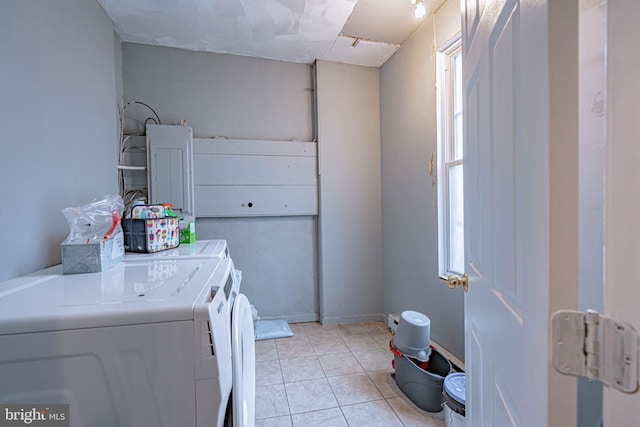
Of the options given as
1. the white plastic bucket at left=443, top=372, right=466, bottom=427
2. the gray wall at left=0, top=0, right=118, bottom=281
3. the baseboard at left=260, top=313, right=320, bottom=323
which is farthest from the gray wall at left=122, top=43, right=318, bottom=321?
the white plastic bucket at left=443, top=372, right=466, bottom=427

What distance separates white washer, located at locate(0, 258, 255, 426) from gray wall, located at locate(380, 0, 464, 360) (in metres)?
1.66

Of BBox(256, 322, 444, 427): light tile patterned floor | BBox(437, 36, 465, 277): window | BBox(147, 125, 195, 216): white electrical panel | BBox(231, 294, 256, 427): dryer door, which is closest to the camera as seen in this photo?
BBox(231, 294, 256, 427): dryer door

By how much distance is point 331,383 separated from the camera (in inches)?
73.9

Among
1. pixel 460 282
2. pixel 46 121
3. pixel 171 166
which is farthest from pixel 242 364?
pixel 171 166

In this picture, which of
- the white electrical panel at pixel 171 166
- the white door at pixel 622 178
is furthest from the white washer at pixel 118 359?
the white electrical panel at pixel 171 166

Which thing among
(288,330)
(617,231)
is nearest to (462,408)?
(617,231)

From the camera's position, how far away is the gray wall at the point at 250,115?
2.48 meters

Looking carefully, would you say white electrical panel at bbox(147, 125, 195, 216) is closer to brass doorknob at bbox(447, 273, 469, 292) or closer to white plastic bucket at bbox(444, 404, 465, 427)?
brass doorknob at bbox(447, 273, 469, 292)

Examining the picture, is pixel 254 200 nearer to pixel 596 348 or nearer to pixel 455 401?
pixel 455 401

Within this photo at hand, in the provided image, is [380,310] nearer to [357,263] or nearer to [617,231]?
[357,263]

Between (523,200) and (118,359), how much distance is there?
38.4 inches

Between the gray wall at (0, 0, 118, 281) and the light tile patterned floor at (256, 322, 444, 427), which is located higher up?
the gray wall at (0, 0, 118, 281)

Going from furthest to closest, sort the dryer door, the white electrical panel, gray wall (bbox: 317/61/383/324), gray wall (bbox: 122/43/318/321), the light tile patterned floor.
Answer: gray wall (bbox: 317/61/383/324), gray wall (bbox: 122/43/318/321), the white electrical panel, the light tile patterned floor, the dryer door

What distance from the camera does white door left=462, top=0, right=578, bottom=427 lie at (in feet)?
1.37
